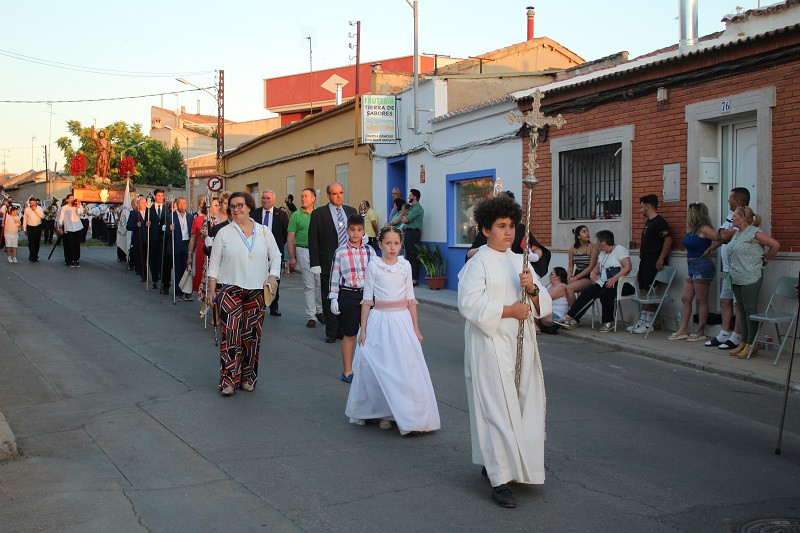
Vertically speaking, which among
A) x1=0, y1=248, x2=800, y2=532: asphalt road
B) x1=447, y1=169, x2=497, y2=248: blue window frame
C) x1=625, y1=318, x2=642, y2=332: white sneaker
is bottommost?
x1=0, y1=248, x2=800, y2=532: asphalt road

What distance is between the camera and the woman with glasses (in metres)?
8.02

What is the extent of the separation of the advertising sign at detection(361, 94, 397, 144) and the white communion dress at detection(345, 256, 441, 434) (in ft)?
47.2

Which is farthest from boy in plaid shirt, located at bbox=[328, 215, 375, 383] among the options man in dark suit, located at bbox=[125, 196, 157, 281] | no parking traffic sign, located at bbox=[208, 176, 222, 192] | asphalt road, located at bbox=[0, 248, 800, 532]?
no parking traffic sign, located at bbox=[208, 176, 222, 192]

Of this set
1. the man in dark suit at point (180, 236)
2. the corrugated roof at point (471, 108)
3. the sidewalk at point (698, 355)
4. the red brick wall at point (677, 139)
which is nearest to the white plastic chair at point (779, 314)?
the sidewalk at point (698, 355)

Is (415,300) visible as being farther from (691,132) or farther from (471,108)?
(471,108)

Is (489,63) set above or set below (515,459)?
above

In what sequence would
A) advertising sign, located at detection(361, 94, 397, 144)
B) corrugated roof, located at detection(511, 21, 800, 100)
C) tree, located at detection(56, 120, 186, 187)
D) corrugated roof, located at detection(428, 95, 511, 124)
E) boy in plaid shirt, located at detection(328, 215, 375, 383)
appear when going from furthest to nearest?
tree, located at detection(56, 120, 186, 187)
advertising sign, located at detection(361, 94, 397, 144)
corrugated roof, located at detection(428, 95, 511, 124)
corrugated roof, located at detection(511, 21, 800, 100)
boy in plaid shirt, located at detection(328, 215, 375, 383)

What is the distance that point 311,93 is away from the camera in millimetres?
50625

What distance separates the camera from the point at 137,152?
217 feet

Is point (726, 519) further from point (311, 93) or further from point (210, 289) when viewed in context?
point (311, 93)

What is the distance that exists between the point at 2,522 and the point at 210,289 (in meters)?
3.56

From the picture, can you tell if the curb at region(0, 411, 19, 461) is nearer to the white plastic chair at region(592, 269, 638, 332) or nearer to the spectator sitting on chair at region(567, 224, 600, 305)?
the white plastic chair at region(592, 269, 638, 332)

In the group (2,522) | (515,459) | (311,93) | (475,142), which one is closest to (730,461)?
(515,459)

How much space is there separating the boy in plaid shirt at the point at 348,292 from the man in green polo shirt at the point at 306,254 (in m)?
3.56
